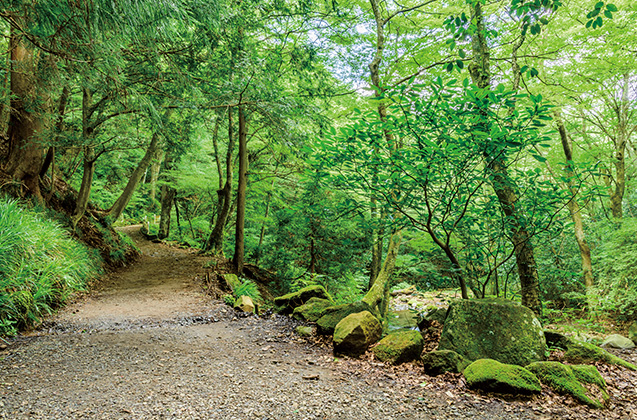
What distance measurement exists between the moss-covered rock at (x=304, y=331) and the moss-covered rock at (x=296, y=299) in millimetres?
1237

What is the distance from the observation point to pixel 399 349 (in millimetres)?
4094

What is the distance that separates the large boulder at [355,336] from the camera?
433 centimetres

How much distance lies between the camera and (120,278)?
8516mm

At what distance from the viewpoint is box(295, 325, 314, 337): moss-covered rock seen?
524 cm

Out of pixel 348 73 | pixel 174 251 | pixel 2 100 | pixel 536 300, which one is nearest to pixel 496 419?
pixel 536 300

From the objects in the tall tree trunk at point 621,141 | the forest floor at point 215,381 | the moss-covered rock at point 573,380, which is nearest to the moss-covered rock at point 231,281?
the forest floor at point 215,381

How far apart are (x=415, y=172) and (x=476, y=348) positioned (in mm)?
2252

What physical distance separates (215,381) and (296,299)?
3.64m

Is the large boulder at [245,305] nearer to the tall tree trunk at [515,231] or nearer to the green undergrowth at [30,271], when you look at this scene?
the green undergrowth at [30,271]

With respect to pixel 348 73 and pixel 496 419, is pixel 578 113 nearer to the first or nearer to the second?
pixel 348 73

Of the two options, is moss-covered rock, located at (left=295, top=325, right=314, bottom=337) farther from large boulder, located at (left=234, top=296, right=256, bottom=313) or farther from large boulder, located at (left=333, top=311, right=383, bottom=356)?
large boulder, located at (left=234, top=296, right=256, bottom=313)

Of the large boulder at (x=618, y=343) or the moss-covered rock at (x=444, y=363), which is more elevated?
the moss-covered rock at (x=444, y=363)

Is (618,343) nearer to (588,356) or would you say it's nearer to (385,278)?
(588,356)

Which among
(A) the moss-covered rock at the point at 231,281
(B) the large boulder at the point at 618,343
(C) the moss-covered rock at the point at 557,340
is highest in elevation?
A: (A) the moss-covered rock at the point at 231,281
